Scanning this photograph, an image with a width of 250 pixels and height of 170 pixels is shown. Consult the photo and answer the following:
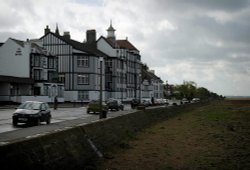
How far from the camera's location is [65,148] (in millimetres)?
13570

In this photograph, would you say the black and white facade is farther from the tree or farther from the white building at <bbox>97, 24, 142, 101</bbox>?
the tree

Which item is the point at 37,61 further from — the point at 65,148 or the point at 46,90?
the point at 65,148

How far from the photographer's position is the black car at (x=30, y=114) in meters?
23.2

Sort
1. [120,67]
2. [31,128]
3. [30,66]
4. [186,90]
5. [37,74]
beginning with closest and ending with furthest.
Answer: [31,128]
[30,66]
[37,74]
[120,67]
[186,90]

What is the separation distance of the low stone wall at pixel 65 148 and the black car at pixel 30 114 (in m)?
4.51

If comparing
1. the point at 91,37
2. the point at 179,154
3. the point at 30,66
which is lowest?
the point at 179,154

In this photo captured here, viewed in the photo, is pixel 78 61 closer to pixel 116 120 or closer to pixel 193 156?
pixel 116 120

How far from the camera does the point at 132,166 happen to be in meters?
15.8

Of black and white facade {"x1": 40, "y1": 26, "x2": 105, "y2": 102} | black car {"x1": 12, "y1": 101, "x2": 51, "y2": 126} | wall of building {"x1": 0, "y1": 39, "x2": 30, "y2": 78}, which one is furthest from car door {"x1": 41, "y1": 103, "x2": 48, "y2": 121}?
black and white facade {"x1": 40, "y1": 26, "x2": 105, "y2": 102}

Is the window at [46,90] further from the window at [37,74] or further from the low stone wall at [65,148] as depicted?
the low stone wall at [65,148]

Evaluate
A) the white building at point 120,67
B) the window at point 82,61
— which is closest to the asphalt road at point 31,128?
the window at point 82,61

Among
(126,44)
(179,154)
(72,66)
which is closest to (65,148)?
(179,154)

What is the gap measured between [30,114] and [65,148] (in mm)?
10327

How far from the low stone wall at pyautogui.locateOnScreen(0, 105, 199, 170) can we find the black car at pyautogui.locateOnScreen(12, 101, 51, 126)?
451cm
